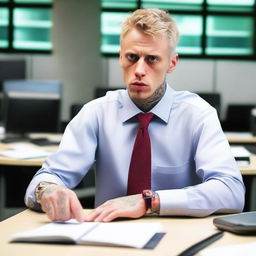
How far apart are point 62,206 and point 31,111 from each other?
2.26 meters

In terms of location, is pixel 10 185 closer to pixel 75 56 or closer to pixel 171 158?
pixel 171 158

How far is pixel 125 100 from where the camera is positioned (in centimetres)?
224


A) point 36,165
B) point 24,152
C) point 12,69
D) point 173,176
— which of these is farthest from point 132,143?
point 12,69

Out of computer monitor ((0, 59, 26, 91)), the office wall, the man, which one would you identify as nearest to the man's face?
the man

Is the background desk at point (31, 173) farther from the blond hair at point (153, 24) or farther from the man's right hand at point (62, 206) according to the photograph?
the man's right hand at point (62, 206)

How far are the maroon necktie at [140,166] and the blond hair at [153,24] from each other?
1.11ft

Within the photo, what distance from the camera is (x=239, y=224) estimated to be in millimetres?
1637

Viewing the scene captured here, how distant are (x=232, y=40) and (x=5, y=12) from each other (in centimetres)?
294

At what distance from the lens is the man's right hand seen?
1694 mm

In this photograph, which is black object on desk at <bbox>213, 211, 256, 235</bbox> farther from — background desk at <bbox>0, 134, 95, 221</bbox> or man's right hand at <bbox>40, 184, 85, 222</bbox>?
background desk at <bbox>0, 134, 95, 221</bbox>

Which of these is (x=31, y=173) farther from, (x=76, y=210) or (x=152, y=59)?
(x=76, y=210)

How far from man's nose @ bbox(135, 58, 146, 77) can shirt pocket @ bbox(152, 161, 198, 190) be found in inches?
13.4

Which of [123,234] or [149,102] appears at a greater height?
[149,102]

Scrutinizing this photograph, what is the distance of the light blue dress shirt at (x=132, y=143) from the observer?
2.12 meters
